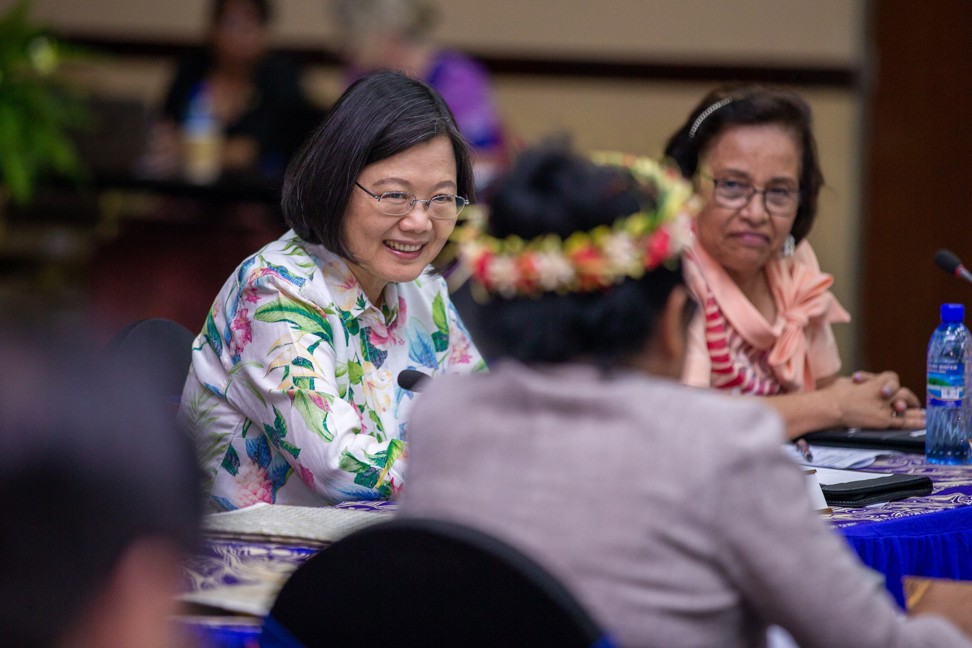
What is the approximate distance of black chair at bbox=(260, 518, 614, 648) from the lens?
1.05 metres

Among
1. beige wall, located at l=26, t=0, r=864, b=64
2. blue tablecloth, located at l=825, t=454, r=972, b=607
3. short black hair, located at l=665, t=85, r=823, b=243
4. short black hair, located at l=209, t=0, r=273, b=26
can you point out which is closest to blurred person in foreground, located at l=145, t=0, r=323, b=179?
short black hair, located at l=209, t=0, r=273, b=26

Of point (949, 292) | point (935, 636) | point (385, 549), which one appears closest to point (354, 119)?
point (385, 549)

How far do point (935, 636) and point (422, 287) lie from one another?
1.35 metres

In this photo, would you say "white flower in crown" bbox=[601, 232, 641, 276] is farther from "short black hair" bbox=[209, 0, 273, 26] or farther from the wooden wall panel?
the wooden wall panel

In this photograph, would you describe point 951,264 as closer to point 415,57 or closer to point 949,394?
point 949,394

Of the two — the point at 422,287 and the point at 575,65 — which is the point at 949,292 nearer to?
the point at 575,65

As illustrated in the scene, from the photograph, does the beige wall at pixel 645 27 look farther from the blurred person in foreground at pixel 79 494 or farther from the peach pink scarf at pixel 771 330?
the blurred person in foreground at pixel 79 494

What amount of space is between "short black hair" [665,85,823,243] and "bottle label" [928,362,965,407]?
1.66 ft

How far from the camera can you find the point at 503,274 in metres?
1.28

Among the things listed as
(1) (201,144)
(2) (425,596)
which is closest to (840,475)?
(2) (425,596)

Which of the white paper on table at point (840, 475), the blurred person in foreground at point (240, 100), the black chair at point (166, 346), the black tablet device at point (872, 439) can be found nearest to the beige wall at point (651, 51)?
the blurred person in foreground at point (240, 100)

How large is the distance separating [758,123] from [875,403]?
1.99 feet

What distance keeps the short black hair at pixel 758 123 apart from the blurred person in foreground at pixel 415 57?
5.76 feet

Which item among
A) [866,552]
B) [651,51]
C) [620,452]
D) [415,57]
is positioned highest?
[651,51]
